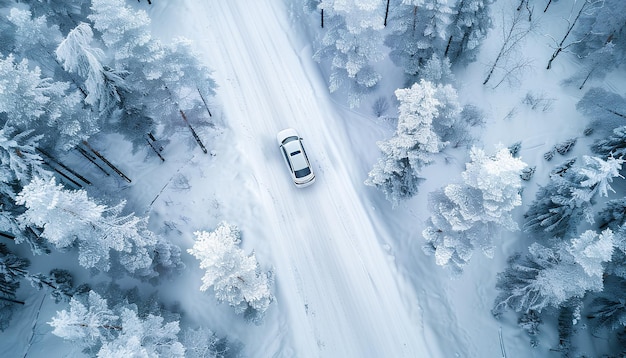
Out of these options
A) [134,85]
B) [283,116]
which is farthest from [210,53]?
[134,85]

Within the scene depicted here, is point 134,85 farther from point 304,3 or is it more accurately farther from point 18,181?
point 304,3

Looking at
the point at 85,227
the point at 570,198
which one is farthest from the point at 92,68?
the point at 570,198

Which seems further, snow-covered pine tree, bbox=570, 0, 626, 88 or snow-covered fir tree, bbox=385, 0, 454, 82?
snow-covered pine tree, bbox=570, 0, 626, 88

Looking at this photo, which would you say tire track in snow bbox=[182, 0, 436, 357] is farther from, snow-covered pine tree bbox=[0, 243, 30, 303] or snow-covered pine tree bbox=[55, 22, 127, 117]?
snow-covered pine tree bbox=[0, 243, 30, 303]

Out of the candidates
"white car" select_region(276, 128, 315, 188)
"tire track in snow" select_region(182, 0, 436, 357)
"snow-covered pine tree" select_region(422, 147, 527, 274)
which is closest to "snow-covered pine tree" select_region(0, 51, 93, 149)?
"tire track in snow" select_region(182, 0, 436, 357)

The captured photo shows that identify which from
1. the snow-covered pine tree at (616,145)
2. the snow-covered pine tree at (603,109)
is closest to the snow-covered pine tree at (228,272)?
the snow-covered pine tree at (616,145)

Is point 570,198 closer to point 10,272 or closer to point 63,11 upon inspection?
point 10,272
